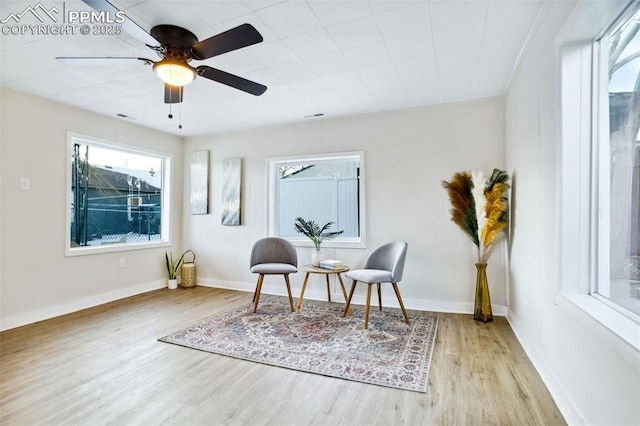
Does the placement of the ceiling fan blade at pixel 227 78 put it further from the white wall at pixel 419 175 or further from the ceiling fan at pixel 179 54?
the white wall at pixel 419 175

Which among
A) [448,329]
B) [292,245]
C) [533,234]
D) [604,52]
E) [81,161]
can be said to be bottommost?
[448,329]

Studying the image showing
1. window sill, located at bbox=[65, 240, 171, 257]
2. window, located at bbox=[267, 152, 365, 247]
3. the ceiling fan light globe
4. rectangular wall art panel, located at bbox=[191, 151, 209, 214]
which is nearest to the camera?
the ceiling fan light globe

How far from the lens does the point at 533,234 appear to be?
241cm

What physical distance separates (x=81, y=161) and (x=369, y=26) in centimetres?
374

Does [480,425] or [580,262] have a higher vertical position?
[580,262]

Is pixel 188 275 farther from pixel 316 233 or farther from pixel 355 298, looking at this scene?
pixel 355 298

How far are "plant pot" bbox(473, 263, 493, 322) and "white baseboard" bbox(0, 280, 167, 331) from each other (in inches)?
168

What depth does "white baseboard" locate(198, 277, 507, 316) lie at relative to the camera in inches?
142

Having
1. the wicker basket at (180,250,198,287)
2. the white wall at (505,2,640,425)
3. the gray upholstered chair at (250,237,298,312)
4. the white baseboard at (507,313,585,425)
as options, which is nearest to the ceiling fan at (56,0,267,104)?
the white wall at (505,2,640,425)

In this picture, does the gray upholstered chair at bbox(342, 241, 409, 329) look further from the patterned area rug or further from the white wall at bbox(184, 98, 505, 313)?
the white wall at bbox(184, 98, 505, 313)

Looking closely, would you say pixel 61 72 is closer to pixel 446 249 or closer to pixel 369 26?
pixel 369 26

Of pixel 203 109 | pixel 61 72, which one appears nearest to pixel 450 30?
pixel 203 109

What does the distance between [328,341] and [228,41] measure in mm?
2371

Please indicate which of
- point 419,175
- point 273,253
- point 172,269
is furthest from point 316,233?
point 172,269
